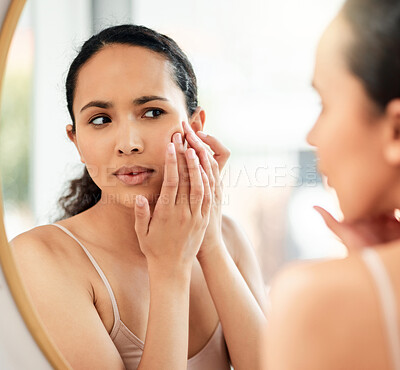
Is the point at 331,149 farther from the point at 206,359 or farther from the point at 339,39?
the point at 206,359

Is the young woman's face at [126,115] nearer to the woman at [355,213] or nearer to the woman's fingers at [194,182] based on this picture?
the woman's fingers at [194,182]

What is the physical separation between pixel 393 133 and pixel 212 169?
353 mm

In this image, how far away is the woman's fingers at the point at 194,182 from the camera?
0.61 metres

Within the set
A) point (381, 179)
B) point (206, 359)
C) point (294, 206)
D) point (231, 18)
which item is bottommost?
point (206, 359)

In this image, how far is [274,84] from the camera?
0.92 metres

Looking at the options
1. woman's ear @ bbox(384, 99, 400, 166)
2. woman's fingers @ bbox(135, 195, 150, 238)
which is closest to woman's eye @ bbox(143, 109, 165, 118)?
woman's fingers @ bbox(135, 195, 150, 238)

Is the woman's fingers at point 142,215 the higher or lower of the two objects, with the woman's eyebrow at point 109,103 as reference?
lower

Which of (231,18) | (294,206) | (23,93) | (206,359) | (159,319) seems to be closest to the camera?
(159,319)

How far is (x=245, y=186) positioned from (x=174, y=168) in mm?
373

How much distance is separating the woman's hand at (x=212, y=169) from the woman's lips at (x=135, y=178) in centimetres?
7

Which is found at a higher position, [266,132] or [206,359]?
[266,132]

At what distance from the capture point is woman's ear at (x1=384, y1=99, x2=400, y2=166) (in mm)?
313

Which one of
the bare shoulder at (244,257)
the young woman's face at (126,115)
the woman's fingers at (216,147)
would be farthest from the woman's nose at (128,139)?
the bare shoulder at (244,257)

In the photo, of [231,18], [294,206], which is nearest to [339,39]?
[294,206]
